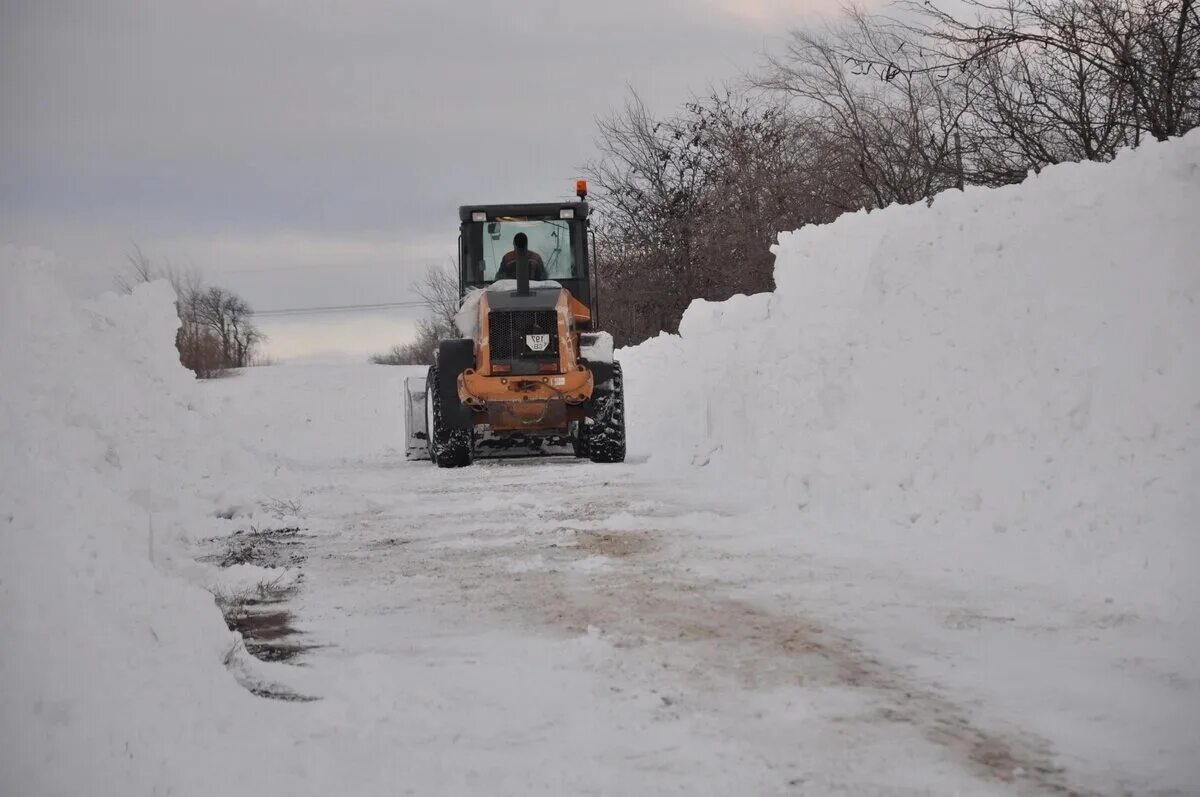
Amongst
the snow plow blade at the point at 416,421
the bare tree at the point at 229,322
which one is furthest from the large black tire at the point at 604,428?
the bare tree at the point at 229,322

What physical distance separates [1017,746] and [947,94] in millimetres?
16013

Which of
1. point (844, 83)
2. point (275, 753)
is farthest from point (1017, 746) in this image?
point (844, 83)

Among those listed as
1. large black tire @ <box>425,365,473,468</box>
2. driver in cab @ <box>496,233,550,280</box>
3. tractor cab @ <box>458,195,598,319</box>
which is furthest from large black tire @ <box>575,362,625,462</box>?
driver in cab @ <box>496,233,550,280</box>

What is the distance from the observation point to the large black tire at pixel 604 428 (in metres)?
14.7

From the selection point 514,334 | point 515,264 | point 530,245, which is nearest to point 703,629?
point 514,334

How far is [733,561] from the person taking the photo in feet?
24.5

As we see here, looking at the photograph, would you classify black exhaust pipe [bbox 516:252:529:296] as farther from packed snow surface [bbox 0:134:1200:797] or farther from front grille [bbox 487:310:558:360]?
packed snow surface [bbox 0:134:1200:797]

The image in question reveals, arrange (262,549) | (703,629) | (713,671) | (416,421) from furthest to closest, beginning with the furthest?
1. (416,421)
2. (262,549)
3. (703,629)
4. (713,671)

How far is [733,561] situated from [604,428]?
24.1 ft

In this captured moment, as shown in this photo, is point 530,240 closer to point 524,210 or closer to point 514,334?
point 524,210

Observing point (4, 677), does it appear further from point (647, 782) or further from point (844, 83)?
point (844, 83)

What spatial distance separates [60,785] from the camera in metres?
3.48

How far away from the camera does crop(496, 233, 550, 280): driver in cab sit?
1588 cm

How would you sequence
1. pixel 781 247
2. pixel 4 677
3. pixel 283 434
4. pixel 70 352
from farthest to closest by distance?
pixel 283 434 < pixel 781 247 < pixel 70 352 < pixel 4 677
